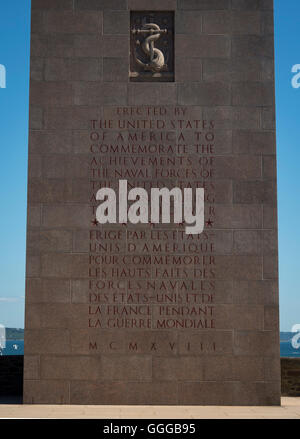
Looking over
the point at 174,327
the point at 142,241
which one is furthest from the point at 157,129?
the point at 174,327

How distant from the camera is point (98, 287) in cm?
1619

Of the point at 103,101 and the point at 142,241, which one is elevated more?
the point at 103,101

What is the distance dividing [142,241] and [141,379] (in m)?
3.49

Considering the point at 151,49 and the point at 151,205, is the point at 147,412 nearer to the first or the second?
the point at 151,205

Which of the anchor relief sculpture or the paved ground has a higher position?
the anchor relief sculpture

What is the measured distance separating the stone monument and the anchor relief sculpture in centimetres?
4

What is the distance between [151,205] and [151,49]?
427cm

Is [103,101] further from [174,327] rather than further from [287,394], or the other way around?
[287,394]

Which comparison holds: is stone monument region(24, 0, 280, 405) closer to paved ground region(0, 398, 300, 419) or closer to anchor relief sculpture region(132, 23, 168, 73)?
anchor relief sculpture region(132, 23, 168, 73)

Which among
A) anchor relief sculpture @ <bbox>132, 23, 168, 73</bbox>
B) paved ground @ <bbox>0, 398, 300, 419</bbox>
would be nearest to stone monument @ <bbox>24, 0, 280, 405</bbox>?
anchor relief sculpture @ <bbox>132, 23, 168, 73</bbox>

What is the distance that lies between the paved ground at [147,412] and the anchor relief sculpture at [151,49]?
879 centimetres

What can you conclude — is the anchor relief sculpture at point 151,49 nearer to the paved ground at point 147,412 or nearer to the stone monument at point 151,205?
the stone monument at point 151,205

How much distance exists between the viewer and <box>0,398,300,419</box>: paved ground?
→ 13836 mm

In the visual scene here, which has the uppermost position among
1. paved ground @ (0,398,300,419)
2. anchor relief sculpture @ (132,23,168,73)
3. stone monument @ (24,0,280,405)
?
anchor relief sculpture @ (132,23,168,73)
